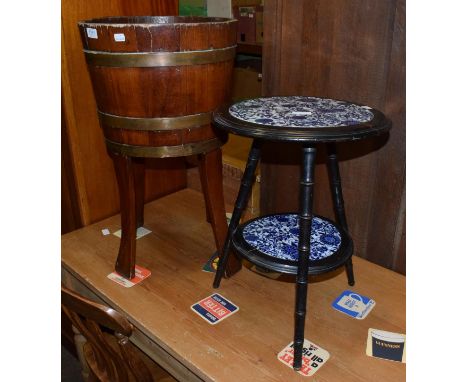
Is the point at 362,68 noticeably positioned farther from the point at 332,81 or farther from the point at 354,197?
the point at 354,197

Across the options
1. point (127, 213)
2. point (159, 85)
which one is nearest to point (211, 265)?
point (127, 213)

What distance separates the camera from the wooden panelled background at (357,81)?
137 cm

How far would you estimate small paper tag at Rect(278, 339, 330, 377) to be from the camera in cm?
117

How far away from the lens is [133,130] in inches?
51.5

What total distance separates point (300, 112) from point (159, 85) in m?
0.40

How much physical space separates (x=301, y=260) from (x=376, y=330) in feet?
1.34

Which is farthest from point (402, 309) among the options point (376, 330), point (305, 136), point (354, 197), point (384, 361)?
point (305, 136)

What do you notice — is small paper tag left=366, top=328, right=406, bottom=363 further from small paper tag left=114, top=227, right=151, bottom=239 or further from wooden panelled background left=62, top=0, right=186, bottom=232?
wooden panelled background left=62, top=0, right=186, bottom=232

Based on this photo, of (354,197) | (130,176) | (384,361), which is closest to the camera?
(384,361)

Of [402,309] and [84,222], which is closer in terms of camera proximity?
[402,309]

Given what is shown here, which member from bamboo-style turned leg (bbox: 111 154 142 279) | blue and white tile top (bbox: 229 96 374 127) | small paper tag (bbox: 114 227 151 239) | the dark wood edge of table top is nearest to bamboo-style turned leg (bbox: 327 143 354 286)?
blue and white tile top (bbox: 229 96 374 127)

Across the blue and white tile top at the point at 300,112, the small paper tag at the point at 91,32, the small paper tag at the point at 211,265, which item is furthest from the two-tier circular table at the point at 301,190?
the small paper tag at the point at 91,32

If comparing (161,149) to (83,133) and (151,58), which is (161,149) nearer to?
(151,58)

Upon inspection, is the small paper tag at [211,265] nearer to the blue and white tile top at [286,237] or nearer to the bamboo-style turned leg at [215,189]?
the bamboo-style turned leg at [215,189]
